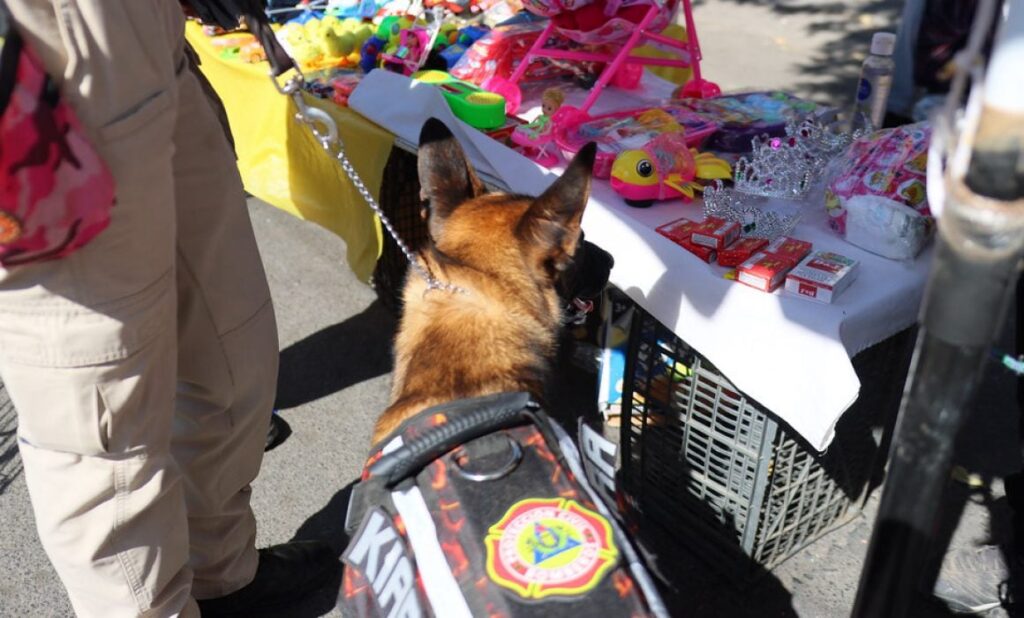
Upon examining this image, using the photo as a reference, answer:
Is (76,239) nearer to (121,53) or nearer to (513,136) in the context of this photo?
(121,53)

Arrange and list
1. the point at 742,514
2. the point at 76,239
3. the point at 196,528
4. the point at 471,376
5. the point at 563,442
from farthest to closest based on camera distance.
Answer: the point at 742,514 → the point at 196,528 → the point at 471,376 → the point at 563,442 → the point at 76,239

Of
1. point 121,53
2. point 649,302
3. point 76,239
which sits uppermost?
point 121,53

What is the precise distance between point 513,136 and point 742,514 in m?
1.34

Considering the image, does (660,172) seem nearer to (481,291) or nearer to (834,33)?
(481,291)

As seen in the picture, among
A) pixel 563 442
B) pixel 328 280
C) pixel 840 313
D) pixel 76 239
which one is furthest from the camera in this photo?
pixel 328 280

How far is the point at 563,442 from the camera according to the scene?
151 centimetres

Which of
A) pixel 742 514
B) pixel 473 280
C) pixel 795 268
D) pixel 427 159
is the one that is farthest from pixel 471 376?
pixel 742 514

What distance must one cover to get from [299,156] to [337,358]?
2.80ft

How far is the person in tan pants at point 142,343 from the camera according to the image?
Result: 1384 millimetres

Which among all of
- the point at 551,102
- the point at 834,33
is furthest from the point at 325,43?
the point at 834,33

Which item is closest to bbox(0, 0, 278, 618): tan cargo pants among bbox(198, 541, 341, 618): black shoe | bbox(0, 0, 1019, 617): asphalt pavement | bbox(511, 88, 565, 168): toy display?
bbox(198, 541, 341, 618): black shoe

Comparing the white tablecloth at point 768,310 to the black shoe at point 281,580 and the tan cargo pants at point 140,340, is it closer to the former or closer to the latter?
the tan cargo pants at point 140,340

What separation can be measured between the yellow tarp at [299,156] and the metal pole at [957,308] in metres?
2.18

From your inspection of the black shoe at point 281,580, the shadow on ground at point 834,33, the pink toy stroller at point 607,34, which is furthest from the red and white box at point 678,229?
the shadow on ground at point 834,33
